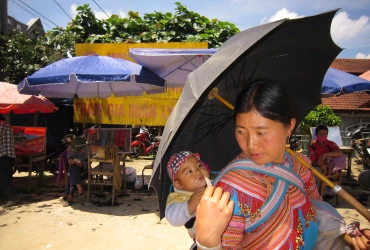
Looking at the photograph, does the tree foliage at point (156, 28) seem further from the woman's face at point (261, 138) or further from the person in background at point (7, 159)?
the woman's face at point (261, 138)

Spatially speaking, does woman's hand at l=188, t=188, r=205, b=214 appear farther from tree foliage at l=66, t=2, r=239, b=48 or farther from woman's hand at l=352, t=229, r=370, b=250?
tree foliage at l=66, t=2, r=239, b=48

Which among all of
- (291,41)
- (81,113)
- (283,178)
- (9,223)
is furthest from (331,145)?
(81,113)

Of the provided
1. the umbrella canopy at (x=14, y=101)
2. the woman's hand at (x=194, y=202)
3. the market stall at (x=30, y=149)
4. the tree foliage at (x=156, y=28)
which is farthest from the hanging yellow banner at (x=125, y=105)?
the woman's hand at (x=194, y=202)

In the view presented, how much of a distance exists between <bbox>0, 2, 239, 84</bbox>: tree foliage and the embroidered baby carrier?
9.02 metres

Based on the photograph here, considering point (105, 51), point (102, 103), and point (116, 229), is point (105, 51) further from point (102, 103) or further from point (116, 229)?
point (116, 229)

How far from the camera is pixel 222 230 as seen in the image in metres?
1.04

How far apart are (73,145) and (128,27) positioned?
5964mm

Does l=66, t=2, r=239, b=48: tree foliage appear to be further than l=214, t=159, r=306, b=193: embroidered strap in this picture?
Yes

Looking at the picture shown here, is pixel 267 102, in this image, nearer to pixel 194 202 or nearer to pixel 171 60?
pixel 194 202

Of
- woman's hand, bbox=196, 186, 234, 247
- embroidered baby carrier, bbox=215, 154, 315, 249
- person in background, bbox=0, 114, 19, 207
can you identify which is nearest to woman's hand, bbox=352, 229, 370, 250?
embroidered baby carrier, bbox=215, 154, 315, 249

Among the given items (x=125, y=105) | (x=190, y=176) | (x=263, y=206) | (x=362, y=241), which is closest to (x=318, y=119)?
(x=125, y=105)

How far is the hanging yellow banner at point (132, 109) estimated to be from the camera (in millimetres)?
9977

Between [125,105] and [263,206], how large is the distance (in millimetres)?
9475

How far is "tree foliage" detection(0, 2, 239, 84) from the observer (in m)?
9.95
